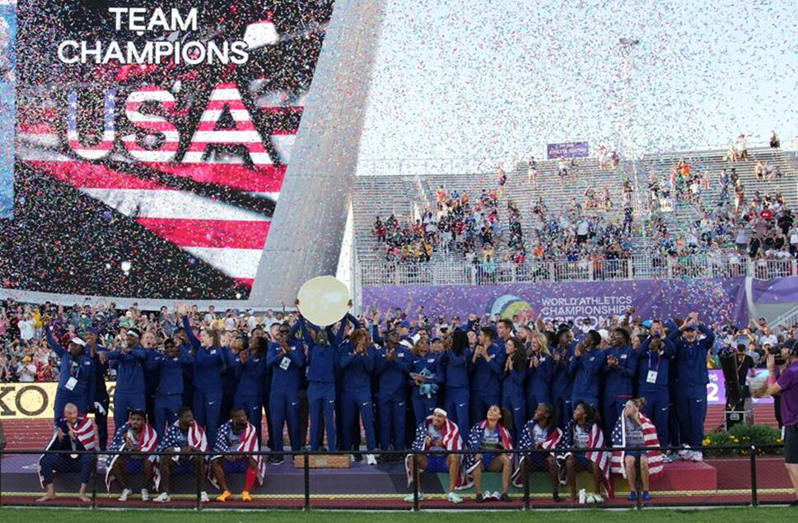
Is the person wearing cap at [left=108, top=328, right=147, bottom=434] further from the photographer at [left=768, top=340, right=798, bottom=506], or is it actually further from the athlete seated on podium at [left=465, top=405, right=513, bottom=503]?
the photographer at [left=768, top=340, right=798, bottom=506]

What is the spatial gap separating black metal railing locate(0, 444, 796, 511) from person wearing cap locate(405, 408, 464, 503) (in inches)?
1.6

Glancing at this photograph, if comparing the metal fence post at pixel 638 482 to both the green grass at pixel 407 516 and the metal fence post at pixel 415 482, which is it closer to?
the green grass at pixel 407 516

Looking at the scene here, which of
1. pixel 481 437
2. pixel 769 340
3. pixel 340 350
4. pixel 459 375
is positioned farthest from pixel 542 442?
pixel 769 340

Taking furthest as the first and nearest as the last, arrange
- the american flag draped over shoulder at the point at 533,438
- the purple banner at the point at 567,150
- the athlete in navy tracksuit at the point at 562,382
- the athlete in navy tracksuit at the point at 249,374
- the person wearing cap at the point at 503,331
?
1. the purple banner at the point at 567,150
2. the athlete in navy tracksuit at the point at 249,374
3. the person wearing cap at the point at 503,331
4. the athlete in navy tracksuit at the point at 562,382
5. the american flag draped over shoulder at the point at 533,438

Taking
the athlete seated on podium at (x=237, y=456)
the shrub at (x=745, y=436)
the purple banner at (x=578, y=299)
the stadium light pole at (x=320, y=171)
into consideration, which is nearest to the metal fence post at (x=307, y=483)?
the athlete seated on podium at (x=237, y=456)

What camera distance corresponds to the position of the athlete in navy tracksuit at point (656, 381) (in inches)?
501

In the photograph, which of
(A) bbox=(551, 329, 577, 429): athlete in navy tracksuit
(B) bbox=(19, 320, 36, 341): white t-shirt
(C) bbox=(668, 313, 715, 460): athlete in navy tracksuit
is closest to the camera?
(A) bbox=(551, 329, 577, 429): athlete in navy tracksuit

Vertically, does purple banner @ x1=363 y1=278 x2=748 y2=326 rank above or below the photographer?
above

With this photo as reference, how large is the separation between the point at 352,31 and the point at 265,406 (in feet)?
64.3

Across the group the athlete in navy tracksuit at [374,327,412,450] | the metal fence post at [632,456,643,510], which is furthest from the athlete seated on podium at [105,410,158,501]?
the metal fence post at [632,456,643,510]

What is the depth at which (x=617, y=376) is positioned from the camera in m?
12.6

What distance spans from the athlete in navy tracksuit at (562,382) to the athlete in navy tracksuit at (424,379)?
1162mm

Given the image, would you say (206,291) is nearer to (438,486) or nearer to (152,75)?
(152,75)

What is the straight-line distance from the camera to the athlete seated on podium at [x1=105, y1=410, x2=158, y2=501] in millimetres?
11906
